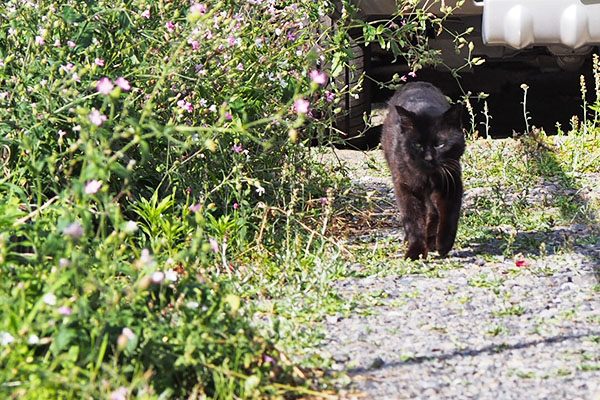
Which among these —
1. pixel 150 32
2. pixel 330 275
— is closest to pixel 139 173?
pixel 150 32

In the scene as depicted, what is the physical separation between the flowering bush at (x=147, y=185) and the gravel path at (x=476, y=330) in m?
0.36

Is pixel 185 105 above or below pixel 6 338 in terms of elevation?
above

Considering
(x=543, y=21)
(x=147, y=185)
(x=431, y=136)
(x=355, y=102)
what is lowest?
(x=147, y=185)

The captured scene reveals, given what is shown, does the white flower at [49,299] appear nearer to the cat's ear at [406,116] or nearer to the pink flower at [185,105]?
the pink flower at [185,105]

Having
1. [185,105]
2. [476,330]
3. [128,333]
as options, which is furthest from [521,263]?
[128,333]

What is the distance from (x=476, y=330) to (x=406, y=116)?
1299 mm

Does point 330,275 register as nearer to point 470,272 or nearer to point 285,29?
point 470,272

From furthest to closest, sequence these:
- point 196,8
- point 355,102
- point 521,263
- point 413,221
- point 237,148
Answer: point 355,102, point 413,221, point 237,148, point 521,263, point 196,8

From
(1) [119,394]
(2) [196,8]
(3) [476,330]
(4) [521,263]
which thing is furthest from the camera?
(4) [521,263]

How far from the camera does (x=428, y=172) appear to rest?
423cm

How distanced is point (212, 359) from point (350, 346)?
646 mm

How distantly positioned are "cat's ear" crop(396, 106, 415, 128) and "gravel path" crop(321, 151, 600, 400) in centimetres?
60

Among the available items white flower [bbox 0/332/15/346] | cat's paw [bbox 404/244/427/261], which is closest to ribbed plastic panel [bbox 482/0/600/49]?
cat's paw [bbox 404/244/427/261]

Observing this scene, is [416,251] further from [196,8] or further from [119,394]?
[119,394]
